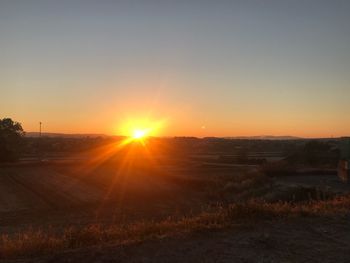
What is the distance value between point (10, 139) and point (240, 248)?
7748cm

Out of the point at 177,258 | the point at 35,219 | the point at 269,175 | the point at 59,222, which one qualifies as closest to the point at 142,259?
the point at 177,258

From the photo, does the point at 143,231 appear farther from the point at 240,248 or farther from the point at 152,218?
the point at 152,218

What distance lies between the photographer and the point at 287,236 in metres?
11.0

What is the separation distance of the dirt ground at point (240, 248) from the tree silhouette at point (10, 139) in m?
73.4

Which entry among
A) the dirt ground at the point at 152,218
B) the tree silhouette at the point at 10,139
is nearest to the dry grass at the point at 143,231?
the dirt ground at the point at 152,218

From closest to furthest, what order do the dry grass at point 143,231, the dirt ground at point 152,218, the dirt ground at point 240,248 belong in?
the dirt ground at point 240,248 < the dirt ground at point 152,218 < the dry grass at point 143,231

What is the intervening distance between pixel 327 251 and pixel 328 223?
282cm

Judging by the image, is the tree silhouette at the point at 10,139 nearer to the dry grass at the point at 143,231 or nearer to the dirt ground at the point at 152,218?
the dirt ground at the point at 152,218

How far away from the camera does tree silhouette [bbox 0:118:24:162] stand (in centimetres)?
7962

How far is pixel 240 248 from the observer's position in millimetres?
9883

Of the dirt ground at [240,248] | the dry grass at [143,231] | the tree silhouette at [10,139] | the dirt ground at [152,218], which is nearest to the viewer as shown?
the dirt ground at [240,248]

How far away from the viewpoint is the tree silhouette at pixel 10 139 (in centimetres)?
7962

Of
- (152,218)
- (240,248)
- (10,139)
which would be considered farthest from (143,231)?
(10,139)

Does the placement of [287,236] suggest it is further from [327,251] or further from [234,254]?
[234,254]
